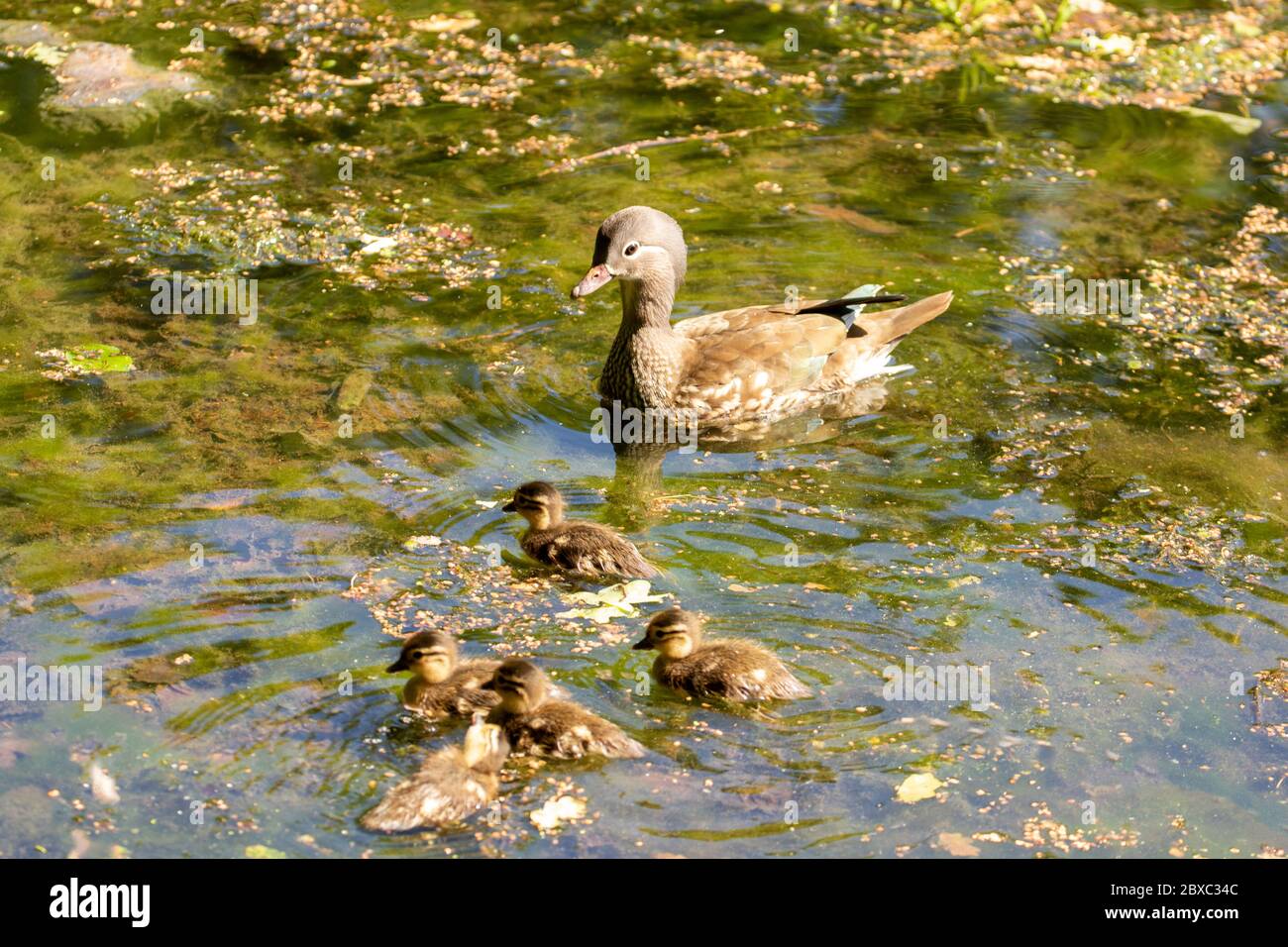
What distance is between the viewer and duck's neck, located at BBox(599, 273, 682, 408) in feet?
29.3

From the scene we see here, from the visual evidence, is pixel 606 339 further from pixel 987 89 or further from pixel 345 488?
pixel 987 89

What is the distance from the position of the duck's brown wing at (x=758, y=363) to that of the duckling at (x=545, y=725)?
327 centimetres

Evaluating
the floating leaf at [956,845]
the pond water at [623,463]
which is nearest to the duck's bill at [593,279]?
the pond water at [623,463]

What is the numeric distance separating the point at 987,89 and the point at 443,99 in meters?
4.45

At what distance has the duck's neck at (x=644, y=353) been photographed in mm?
8930

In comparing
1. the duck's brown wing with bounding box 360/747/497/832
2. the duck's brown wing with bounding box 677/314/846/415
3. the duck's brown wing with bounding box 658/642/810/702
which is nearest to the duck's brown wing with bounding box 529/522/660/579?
the duck's brown wing with bounding box 658/642/810/702

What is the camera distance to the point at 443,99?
495 inches

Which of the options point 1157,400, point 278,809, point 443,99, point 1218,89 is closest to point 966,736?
point 278,809

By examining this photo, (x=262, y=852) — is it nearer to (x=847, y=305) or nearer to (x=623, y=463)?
(x=623, y=463)

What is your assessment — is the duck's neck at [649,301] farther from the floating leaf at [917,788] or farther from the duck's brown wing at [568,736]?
the floating leaf at [917,788]

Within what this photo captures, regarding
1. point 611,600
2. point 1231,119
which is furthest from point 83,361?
point 1231,119

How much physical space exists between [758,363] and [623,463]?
43.2 inches

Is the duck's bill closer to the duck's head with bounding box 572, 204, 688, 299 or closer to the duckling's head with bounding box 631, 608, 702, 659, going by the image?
the duck's head with bounding box 572, 204, 688, 299

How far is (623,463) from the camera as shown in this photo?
8531mm
